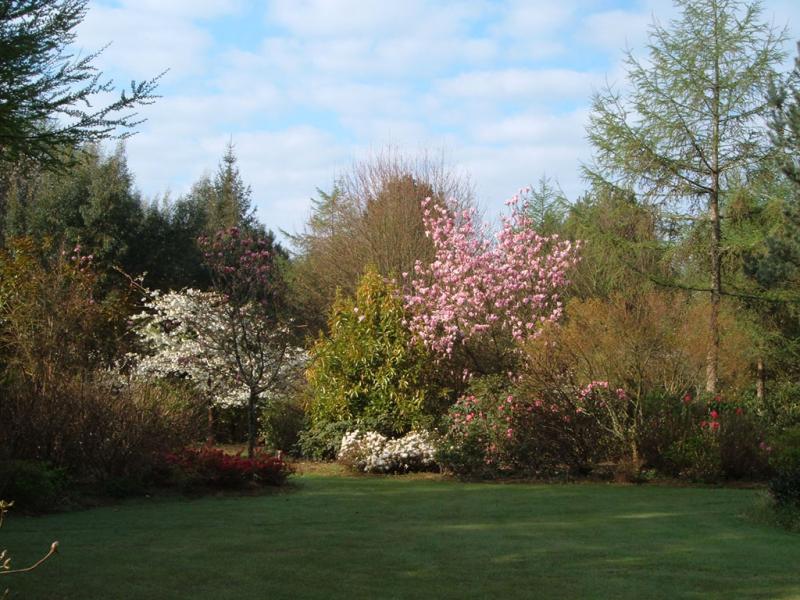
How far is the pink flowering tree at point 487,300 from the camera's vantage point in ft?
62.6

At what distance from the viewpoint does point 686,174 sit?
19.6 metres

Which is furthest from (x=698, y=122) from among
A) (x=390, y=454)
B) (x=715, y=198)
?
(x=390, y=454)

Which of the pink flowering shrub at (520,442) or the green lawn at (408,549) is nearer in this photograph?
the green lawn at (408,549)

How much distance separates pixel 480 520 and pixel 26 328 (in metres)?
11.9

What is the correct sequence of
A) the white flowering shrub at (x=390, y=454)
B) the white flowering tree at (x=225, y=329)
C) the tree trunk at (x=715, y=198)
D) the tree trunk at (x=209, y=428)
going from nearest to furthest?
the tree trunk at (x=209, y=428) < the white flowering shrub at (x=390, y=454) < the white flowering tree at (x=225, y=329) < the tree trunk at (x=715, y=198)

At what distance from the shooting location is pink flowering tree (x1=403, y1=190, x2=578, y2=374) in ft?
62.6

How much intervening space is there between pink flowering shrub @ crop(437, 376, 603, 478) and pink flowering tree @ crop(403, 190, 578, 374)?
10.8 ft

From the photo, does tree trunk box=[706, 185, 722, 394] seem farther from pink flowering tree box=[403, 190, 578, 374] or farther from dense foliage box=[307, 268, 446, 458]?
dense foliage box=[307, 268, 446, 458]

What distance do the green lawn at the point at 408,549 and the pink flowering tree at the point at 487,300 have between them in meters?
7.39

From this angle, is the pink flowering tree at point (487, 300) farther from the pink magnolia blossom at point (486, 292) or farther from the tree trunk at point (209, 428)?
the tree trunk at point (209, 428)

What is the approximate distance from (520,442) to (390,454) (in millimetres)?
2455

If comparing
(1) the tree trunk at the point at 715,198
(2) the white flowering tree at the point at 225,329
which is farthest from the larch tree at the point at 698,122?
(2) the white flowering tree at the point at 225,329

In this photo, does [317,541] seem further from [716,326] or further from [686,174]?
[686,174]

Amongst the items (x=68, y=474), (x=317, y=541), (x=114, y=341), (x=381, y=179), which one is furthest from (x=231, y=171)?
(x=317, y=541)
